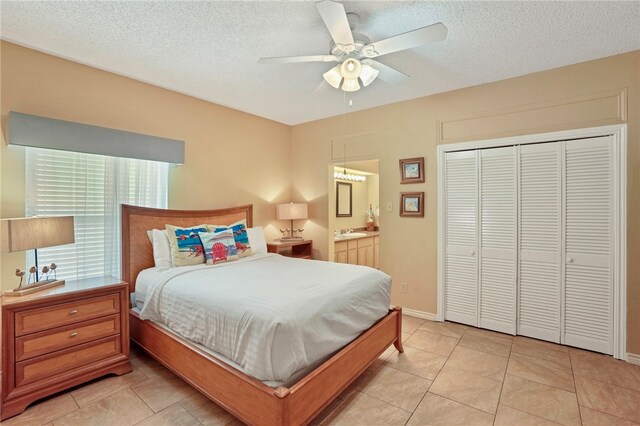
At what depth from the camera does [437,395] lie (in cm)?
214

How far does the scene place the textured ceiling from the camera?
6.42ft

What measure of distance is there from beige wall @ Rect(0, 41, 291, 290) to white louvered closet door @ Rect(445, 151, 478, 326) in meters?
2.46

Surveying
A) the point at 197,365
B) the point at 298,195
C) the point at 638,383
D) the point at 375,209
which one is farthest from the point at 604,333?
the point at 375,209

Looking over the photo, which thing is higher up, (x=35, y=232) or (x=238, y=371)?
(x=35, y=232)

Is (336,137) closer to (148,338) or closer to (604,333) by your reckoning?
(148,338)

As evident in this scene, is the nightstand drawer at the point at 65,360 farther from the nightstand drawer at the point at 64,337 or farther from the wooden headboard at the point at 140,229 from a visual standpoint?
the wooden headboard at the point at 140,229

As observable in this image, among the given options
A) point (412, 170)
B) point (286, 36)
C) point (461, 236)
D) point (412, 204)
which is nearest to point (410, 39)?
point (286, 36)

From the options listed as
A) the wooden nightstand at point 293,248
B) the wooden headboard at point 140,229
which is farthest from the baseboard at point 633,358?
the wooden headboard at point 140,229

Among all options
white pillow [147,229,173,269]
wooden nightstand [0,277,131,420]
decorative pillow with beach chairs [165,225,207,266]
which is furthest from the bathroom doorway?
wooden nightstand [0,277,131,420]

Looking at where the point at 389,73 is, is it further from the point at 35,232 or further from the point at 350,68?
the point at 35,232

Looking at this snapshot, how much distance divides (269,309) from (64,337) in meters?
1.59

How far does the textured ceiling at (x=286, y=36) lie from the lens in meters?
1.96

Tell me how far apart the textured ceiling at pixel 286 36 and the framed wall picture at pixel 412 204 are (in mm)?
1229

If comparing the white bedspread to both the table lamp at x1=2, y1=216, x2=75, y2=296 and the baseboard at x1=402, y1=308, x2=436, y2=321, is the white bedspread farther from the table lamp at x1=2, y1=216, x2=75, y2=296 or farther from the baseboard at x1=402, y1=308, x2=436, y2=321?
the baseboard at x1=402, y1=308, x2=436, y2=321
